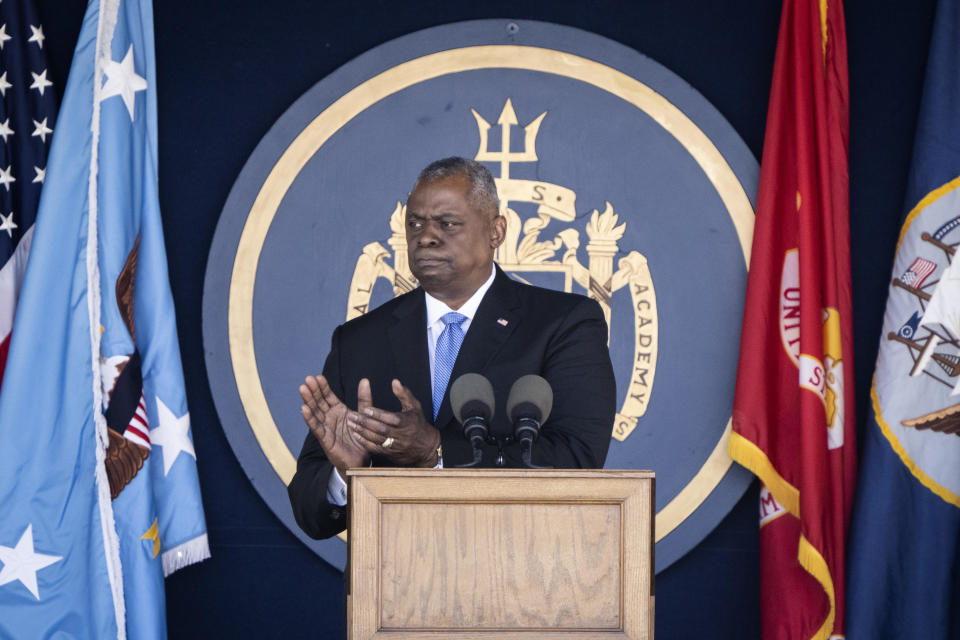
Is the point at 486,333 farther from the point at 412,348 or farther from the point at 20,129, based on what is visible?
the point at 20,129

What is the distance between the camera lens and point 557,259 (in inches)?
137

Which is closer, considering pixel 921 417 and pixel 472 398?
pixel 472 398

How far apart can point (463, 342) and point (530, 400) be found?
0.66 m

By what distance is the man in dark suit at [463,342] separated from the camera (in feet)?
7.61

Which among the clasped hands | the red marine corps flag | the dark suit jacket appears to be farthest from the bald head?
the red marine corps flag

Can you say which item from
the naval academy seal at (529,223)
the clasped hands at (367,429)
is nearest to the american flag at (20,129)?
the naval academy seal at (529,223)

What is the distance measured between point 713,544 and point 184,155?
7.29 ft

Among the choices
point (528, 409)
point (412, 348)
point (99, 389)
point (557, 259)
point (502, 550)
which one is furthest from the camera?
point (557, 259)

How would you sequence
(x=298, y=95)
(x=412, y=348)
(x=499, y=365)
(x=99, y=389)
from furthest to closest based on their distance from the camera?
(x=298, y=95), (x=99, y=389), (x=412, y=348), (x=499, y=365)

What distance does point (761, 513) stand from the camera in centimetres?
337

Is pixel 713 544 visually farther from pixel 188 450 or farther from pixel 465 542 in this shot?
pixel 465 542

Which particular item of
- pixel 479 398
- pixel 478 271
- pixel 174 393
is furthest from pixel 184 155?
pixel 479 398

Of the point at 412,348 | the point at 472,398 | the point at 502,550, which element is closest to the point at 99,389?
the point at 412,348

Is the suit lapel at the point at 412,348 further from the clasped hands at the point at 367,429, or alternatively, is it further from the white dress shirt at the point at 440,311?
the clasped hands at the point at 367,429
